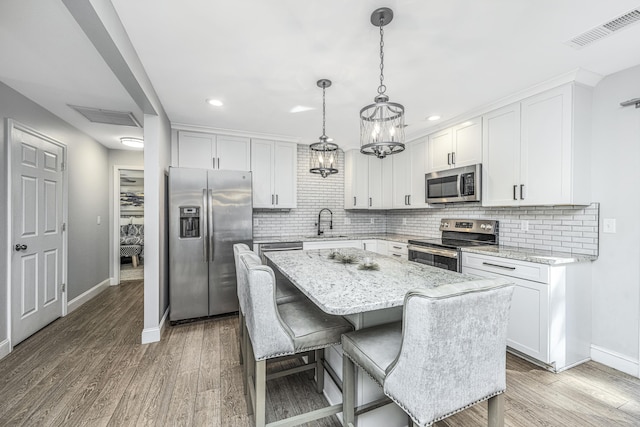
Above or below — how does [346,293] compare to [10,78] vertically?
below

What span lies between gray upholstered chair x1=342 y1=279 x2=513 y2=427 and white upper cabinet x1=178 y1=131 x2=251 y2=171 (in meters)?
3.44

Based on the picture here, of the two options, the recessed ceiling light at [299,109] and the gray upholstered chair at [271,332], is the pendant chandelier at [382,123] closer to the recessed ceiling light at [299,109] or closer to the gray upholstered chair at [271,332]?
the gray upholstered chair at [271,332]

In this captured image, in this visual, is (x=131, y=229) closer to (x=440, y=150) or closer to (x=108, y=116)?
(x=108, y=116)

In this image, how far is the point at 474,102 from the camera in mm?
3008

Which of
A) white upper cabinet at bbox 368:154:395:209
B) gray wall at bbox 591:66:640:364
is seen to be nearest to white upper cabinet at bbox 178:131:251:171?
white upper cabinet at bbox 368:154:395:209

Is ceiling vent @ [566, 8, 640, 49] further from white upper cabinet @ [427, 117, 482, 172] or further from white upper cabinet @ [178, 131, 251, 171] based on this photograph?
white upper cabinet @ [178, 131, 251, 171]

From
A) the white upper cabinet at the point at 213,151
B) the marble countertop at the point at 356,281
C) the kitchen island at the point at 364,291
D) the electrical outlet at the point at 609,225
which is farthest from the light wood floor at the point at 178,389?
the white upper cabinet at the point at 213,151

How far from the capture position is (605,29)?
1.83 meters

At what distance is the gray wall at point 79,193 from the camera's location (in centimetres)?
260

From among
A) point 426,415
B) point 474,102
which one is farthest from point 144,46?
point 474,102

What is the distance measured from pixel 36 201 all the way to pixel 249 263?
299cm

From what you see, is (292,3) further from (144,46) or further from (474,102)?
(474,102)

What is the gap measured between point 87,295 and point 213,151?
9.11 feet

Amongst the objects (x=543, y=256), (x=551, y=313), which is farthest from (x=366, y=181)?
(x=551, y=313)
